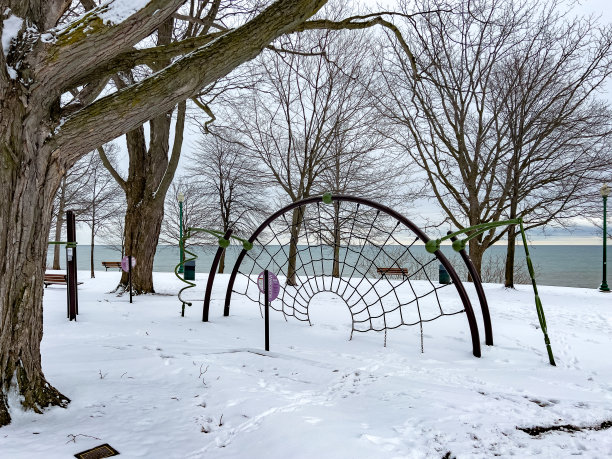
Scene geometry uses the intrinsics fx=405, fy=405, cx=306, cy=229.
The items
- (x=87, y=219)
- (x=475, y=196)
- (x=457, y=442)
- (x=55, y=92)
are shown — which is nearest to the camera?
(x=457, y=442)

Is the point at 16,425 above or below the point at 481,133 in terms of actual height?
below

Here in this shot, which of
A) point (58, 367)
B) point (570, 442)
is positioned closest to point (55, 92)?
point (58, 367)

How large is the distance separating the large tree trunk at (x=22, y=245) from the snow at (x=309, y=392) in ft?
0.68

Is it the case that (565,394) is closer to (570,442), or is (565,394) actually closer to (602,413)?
(602,413)

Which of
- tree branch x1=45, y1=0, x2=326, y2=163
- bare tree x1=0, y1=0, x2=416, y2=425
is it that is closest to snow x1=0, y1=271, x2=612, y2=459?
bare tree x1=0, y1=0, x2=416, y2=425

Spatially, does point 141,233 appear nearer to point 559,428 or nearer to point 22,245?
point 22,245

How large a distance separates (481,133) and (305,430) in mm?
11171

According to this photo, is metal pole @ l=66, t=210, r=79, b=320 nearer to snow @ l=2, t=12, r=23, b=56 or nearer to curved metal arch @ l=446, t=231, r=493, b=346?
snow @ l=2, t=12, r=23, b=56

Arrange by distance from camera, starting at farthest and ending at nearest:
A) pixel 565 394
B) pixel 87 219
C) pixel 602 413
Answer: pixel 87 219 < pixel 565 394 < pixel 602 413

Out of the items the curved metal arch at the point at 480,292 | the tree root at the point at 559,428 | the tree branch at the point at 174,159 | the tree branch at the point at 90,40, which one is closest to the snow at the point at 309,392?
the tree root at the point at 559,428

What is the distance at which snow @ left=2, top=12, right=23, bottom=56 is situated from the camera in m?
2.36

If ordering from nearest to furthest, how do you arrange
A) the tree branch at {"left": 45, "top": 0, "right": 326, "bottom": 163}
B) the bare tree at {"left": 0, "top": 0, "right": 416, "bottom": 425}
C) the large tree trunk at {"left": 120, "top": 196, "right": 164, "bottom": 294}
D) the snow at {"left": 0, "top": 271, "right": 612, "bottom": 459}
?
the snow at {"left": 0, "top": 271, "right": 612, "bottom": 459} < the bare tree at {"left": 0, "top": 0, "right": 416, "bottom": 425} < the tree branch at {"left": 45, "top": 0, "right": 326, "bottom": 163} < the large tree trunk at {"left": 120, "top": 196, "right": 164, "bottom": 294}

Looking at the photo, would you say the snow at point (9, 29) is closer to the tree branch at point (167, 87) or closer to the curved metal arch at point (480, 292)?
the tree branch at point (167, 87)

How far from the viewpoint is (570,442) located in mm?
2324
